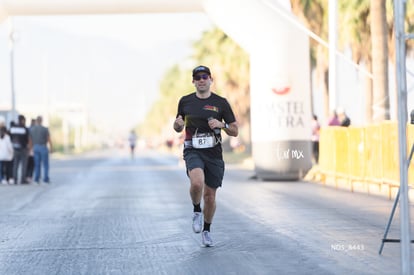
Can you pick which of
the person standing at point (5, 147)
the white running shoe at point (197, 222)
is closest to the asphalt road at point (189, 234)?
the white running shoe at point (197, 222)

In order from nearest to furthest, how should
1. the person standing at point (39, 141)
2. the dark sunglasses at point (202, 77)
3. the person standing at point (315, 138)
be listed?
1. the dark sunglasses at point (202, 77)
2. the person standing at point (39, 141)
3. the person standing at point (315, 138)

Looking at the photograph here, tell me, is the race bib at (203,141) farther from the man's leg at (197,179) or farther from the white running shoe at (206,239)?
the white running shoe at (206,239)

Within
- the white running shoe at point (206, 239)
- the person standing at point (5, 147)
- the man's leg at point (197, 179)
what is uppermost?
the person standing at point (5, 147)

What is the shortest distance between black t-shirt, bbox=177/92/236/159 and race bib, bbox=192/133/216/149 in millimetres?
55

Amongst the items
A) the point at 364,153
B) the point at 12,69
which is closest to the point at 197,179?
the point at 364,153

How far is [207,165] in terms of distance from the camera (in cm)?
1191

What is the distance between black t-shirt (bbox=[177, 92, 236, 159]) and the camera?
38.7ft

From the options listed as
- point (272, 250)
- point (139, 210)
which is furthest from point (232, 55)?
point (272, 250)

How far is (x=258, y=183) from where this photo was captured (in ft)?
89.3

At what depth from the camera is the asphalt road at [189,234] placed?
10.3m

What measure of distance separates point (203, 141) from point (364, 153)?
38.9 ft

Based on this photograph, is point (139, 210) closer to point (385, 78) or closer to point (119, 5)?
point (119, 5)

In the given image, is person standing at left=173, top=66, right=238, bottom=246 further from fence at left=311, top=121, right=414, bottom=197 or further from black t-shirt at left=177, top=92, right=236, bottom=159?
fence at left=311, top=121, right=414, bottom=197

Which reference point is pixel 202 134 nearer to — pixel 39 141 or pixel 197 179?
pixel 197 179
